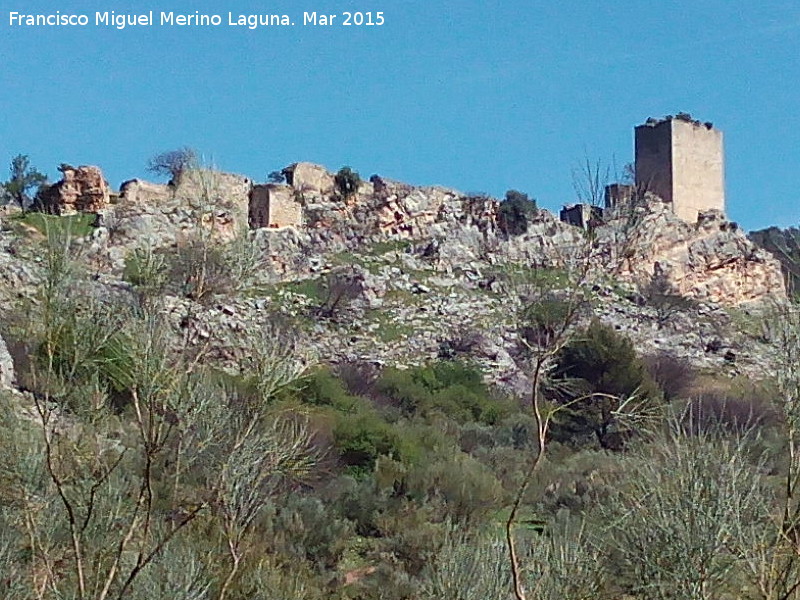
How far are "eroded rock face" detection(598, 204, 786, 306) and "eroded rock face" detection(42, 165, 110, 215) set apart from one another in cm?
1622

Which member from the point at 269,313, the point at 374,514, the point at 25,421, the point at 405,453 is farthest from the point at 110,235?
the point at 25,421

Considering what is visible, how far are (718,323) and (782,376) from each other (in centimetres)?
3002

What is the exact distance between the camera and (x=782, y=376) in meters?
7.20

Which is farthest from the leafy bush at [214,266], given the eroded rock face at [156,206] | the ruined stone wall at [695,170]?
the ruined stone wall at [695,170]

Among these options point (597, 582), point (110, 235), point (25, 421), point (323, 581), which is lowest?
point (323, 581)

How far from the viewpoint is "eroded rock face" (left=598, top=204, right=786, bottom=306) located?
3766 cm

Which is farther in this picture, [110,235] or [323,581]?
[110,235]

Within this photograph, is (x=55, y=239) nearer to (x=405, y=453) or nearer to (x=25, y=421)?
(x=25, y=421)

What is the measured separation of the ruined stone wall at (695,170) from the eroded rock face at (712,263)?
1.29 metres

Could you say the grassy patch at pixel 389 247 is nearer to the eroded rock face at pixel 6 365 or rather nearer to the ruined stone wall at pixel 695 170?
the ruined stone wall at pixel 695 170

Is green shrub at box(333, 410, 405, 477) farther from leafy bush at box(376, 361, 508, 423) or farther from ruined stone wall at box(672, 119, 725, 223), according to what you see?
ruined stone wall at box(672, 119, 725, 223)

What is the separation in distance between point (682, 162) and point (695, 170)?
2.66 feet

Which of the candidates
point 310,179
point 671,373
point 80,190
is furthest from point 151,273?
point 310,179

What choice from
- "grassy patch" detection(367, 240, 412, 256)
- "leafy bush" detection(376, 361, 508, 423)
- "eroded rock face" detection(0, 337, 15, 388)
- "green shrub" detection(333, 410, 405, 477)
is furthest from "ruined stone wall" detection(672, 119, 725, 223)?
"eroded rock face" detection(0, 337, 15, 388)
